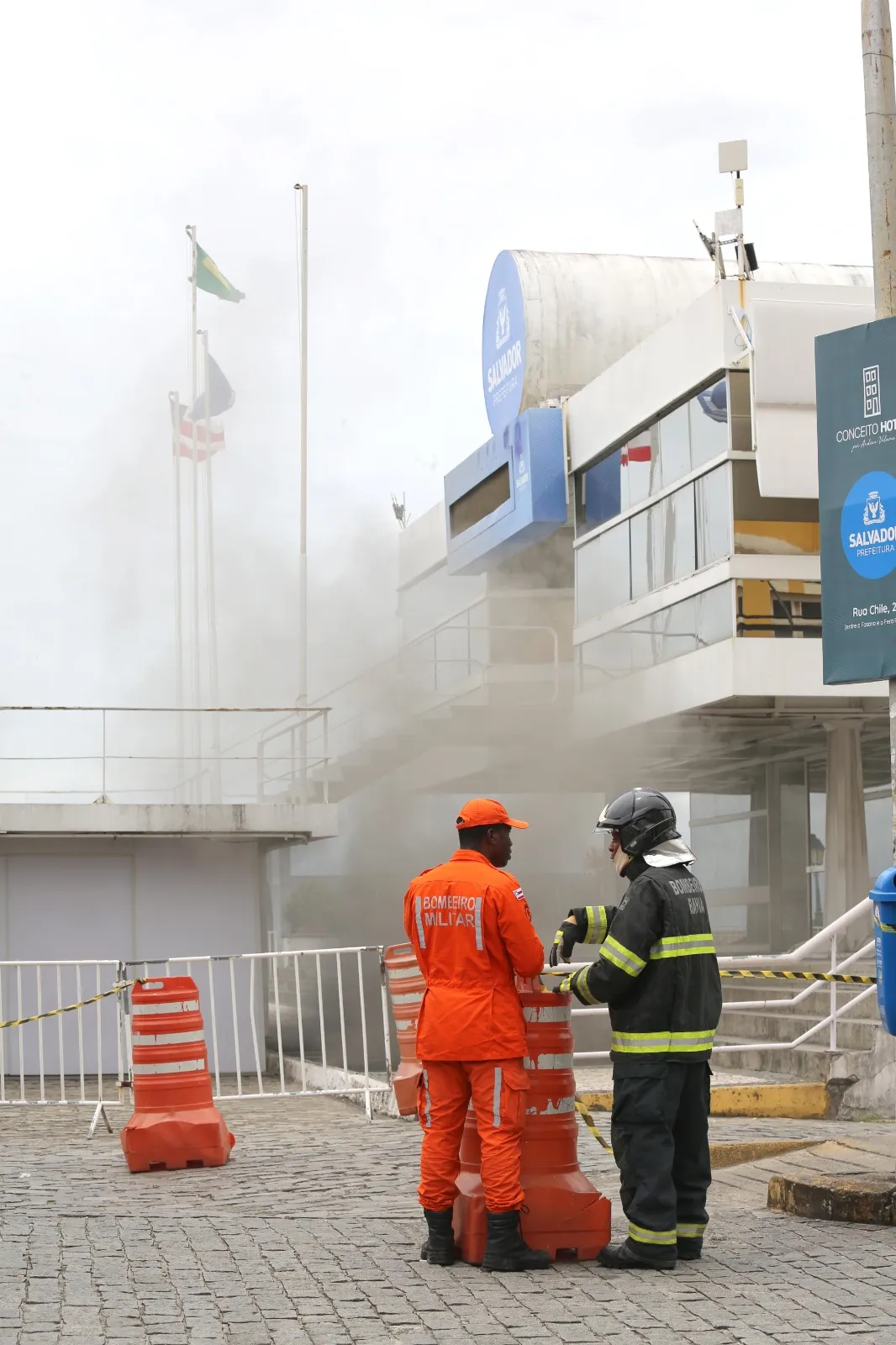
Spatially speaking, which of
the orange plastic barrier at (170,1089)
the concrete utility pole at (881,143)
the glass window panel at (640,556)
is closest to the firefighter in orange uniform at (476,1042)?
the orange plastic barrier at (170,1089)

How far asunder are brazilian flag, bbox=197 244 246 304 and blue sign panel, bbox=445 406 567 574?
6212 mm

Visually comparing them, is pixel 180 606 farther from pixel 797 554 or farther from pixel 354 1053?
pixel 797 554

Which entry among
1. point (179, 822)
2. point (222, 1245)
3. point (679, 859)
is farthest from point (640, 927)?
point (179, 822)

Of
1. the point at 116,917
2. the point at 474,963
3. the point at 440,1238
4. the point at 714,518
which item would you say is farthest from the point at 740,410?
the point at 440,1238

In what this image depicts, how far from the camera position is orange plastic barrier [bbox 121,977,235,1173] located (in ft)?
31.0

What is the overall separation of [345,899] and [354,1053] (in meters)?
2.82

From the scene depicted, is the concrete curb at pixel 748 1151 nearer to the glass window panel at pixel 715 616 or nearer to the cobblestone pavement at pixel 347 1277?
the cobblestone pavement at pixel 347 1277

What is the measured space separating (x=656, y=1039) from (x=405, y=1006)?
224 inches

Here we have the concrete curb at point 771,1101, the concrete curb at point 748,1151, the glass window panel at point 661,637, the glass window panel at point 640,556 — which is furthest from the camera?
the glass window panel at point 640,556

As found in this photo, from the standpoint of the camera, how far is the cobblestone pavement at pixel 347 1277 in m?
5.46

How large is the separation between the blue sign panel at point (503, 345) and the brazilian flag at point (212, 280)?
608cm

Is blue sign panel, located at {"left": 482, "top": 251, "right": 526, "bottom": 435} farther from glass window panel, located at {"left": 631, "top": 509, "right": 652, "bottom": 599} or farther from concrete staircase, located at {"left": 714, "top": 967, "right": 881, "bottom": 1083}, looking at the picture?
concrete staircase, located at {"left": 714, "top": 967, "right": 881, "bottom": 1083}

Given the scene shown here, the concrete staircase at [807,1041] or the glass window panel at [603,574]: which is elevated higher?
the glass window panel at [603,574]

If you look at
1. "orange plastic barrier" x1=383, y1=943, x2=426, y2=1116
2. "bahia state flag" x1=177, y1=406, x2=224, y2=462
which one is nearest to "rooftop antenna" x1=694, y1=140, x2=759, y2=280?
"orange plastic barrier" x1=383, y1=943, x2=426, y2=1116
